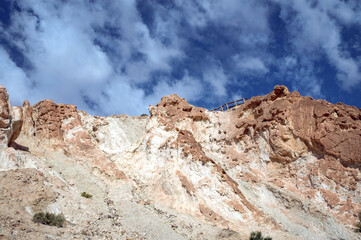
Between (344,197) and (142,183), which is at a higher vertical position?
(344,197)

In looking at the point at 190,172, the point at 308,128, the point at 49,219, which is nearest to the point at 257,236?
the point at 190,172

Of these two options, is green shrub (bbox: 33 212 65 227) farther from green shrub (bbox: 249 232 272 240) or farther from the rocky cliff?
green shrub (bbox: 249 232 272 240)

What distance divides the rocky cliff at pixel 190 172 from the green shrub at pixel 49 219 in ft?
1.31

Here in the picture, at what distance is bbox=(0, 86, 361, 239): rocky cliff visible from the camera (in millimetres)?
16812

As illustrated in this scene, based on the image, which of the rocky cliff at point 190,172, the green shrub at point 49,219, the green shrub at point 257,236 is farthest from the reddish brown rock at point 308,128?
the green shrub at point 49,219

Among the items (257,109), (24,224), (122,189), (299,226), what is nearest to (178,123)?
(257,109)

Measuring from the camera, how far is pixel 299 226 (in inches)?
816

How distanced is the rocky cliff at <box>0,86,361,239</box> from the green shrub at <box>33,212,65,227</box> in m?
0.40

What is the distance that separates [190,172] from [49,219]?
11.4 m

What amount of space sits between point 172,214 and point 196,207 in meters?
1.97

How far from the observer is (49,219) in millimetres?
13906

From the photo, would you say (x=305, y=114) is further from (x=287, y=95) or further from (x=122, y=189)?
(x=122, y=189)

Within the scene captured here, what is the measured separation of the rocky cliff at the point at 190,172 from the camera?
55.2ft

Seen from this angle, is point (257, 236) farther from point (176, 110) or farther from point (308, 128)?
point (176, 110)
